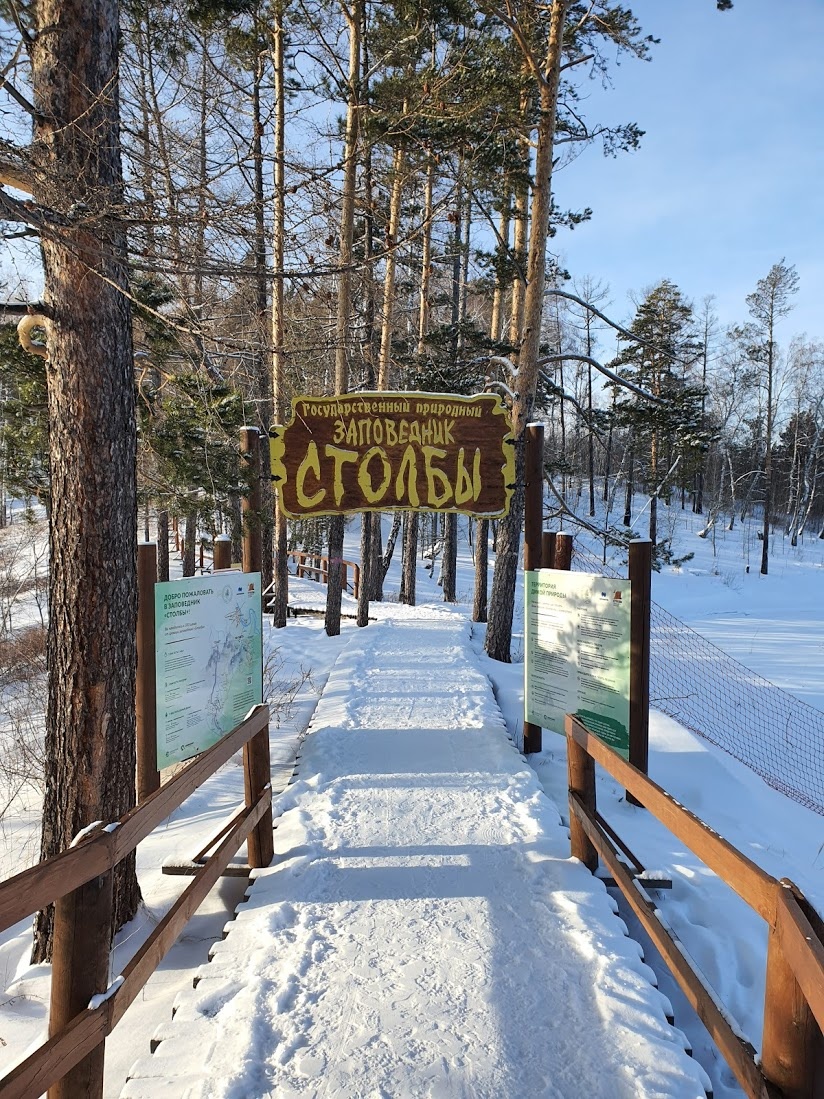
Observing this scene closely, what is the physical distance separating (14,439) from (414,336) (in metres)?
9.42

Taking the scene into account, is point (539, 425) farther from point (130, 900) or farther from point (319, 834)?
point (130, 900)

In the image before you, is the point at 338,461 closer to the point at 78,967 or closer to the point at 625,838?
the point at 625,838

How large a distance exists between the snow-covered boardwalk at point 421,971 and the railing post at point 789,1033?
0.65 metres

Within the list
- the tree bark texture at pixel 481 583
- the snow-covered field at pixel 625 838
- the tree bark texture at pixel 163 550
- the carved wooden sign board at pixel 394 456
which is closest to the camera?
the snow-covered field at pixel 625 838

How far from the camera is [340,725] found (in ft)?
20.0

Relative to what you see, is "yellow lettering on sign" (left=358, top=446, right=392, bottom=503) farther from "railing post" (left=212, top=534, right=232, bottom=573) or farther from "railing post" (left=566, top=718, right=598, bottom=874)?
"railing post" (left=566, top=718, right=598, bottom=874)

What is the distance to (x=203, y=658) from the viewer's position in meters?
4.44

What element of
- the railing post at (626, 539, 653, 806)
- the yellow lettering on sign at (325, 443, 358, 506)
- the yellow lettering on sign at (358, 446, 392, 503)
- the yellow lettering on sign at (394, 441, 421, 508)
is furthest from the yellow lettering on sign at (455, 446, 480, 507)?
the railing post at (626, 539, 653, 806)

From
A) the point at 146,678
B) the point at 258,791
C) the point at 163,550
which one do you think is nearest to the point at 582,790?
the point at 258,791

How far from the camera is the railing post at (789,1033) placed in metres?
1.69

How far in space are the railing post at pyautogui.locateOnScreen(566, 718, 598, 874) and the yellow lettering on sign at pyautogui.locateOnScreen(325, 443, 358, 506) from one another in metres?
3.27

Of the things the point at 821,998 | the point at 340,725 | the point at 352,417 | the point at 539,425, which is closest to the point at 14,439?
the point at 352,417

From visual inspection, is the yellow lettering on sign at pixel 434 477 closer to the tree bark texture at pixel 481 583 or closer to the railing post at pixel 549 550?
the railing post at pixel 549 550

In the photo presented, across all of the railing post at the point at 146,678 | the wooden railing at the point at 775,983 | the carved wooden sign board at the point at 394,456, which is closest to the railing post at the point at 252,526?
the carved wooden sign board at the point at 394,456
